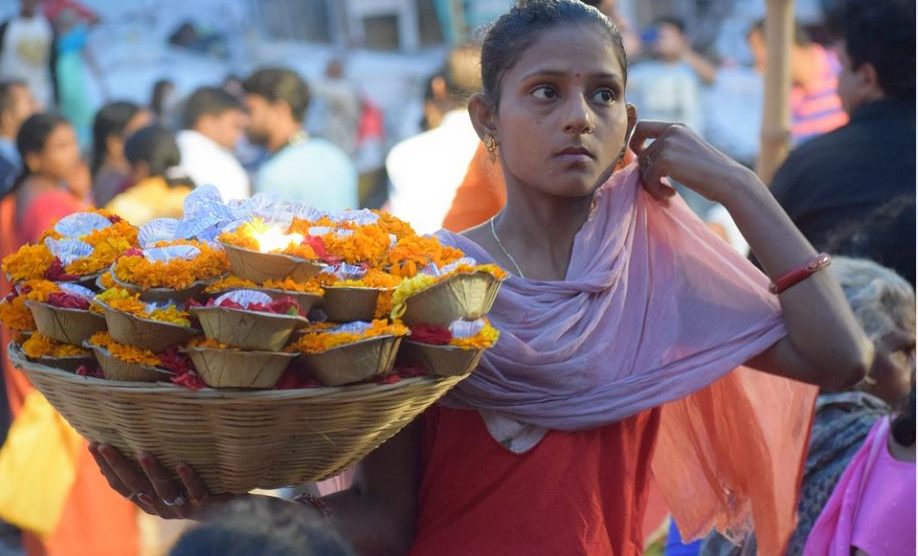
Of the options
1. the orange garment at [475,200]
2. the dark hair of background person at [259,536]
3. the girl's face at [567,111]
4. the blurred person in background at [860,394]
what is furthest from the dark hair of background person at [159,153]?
the dark hair of background person at [259,536]

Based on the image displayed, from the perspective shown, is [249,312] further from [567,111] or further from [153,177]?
[153,177]

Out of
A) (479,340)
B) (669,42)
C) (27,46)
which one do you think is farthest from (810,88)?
(479,340)

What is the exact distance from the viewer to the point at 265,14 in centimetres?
1209

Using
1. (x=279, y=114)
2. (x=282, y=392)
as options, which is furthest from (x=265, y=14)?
(x=282, y=392)

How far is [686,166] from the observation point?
2811mm

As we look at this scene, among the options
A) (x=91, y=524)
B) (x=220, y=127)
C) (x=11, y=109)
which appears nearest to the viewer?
(x=91, y=524)

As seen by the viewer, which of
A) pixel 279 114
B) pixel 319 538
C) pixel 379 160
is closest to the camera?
pixel 319 538

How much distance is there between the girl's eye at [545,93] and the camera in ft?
8.91

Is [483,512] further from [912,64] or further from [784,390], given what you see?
[912,64]

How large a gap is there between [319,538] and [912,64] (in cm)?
364

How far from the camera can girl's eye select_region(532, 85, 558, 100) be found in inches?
107

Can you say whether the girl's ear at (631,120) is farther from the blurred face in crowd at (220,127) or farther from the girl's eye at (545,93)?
the blurred face in crowd at (220,127)

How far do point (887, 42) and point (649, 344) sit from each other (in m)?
2.49

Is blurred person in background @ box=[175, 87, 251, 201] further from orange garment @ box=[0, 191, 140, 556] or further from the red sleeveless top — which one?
the red sleeveless top
